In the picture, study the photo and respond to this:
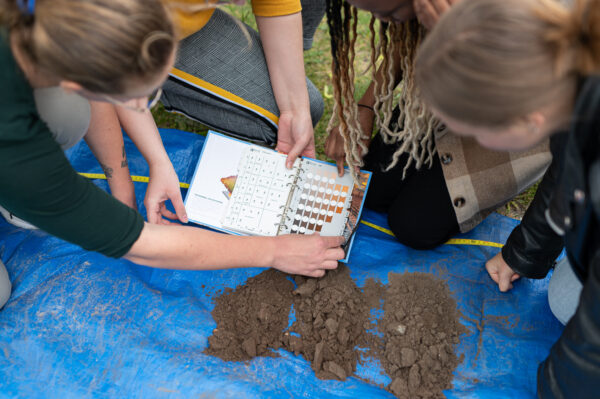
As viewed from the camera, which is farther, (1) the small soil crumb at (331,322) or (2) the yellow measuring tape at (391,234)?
(2) the yellow measuring tape at (391,234)

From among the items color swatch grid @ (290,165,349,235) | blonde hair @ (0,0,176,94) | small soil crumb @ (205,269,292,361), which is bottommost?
small soil crumb @ (205,269,292,361)

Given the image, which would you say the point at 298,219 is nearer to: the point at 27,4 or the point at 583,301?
the point at 583,301

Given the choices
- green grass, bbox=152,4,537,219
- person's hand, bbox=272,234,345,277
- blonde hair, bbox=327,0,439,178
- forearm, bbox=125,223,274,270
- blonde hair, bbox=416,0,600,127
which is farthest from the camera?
green grass, bbox=152,4,537,219

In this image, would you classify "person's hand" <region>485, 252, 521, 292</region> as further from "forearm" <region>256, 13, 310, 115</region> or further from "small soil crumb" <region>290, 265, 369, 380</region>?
"forearm" <region>256, 13, 310, 115</region>

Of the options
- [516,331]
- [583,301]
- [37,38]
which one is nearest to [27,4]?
[37,38]

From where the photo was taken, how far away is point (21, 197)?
37.0 inches

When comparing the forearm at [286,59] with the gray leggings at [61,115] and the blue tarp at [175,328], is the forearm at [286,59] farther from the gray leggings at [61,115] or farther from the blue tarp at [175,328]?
the gray leggings at [61,115]

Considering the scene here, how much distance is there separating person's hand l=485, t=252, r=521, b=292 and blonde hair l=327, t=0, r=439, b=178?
38 centimetres

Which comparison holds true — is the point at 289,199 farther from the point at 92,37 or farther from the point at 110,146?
the point at 92,37

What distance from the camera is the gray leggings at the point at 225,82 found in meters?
1.65

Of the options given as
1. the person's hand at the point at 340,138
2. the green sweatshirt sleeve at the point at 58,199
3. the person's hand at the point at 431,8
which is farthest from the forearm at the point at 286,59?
the green sweatshirt sleeve at the point at 58,199

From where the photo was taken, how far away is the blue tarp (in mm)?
1249

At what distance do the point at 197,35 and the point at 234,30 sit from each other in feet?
0.49

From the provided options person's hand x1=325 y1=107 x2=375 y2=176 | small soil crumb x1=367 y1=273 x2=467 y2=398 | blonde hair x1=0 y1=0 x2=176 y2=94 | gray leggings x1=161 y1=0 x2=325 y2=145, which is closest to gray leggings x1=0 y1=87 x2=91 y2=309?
blonde hair x1=0 y1=0 x2=176 y2=94
